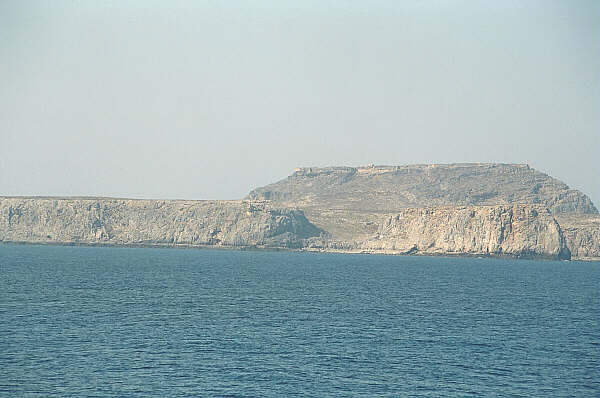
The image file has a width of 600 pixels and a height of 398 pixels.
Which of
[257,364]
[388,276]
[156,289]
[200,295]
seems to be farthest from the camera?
[388,276]

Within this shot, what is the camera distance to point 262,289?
309 feet

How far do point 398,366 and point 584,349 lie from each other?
1764 cm

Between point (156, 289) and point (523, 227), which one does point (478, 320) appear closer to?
point (156, 289)

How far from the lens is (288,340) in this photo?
5591cm

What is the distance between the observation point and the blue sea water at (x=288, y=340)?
42.9 metres

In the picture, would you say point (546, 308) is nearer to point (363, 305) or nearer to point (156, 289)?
point (363, 305)

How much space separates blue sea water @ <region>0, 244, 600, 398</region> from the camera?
42.9 m

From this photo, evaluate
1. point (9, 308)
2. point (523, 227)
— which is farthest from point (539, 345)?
point (523, 227)

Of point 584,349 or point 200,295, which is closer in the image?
point 584,349

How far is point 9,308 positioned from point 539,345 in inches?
1904

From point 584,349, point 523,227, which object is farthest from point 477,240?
point 584,349

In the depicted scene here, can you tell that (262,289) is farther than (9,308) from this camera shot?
Yes

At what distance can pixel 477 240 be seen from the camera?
199m

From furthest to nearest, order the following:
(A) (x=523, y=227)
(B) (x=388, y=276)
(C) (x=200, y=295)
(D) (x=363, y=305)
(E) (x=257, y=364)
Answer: (A) (x=523, y=227)
(B) (x=388, y=276)
(C) (x=200, y=295)
(D) (x=363, y=305)
(E) (x=257, y=364)
